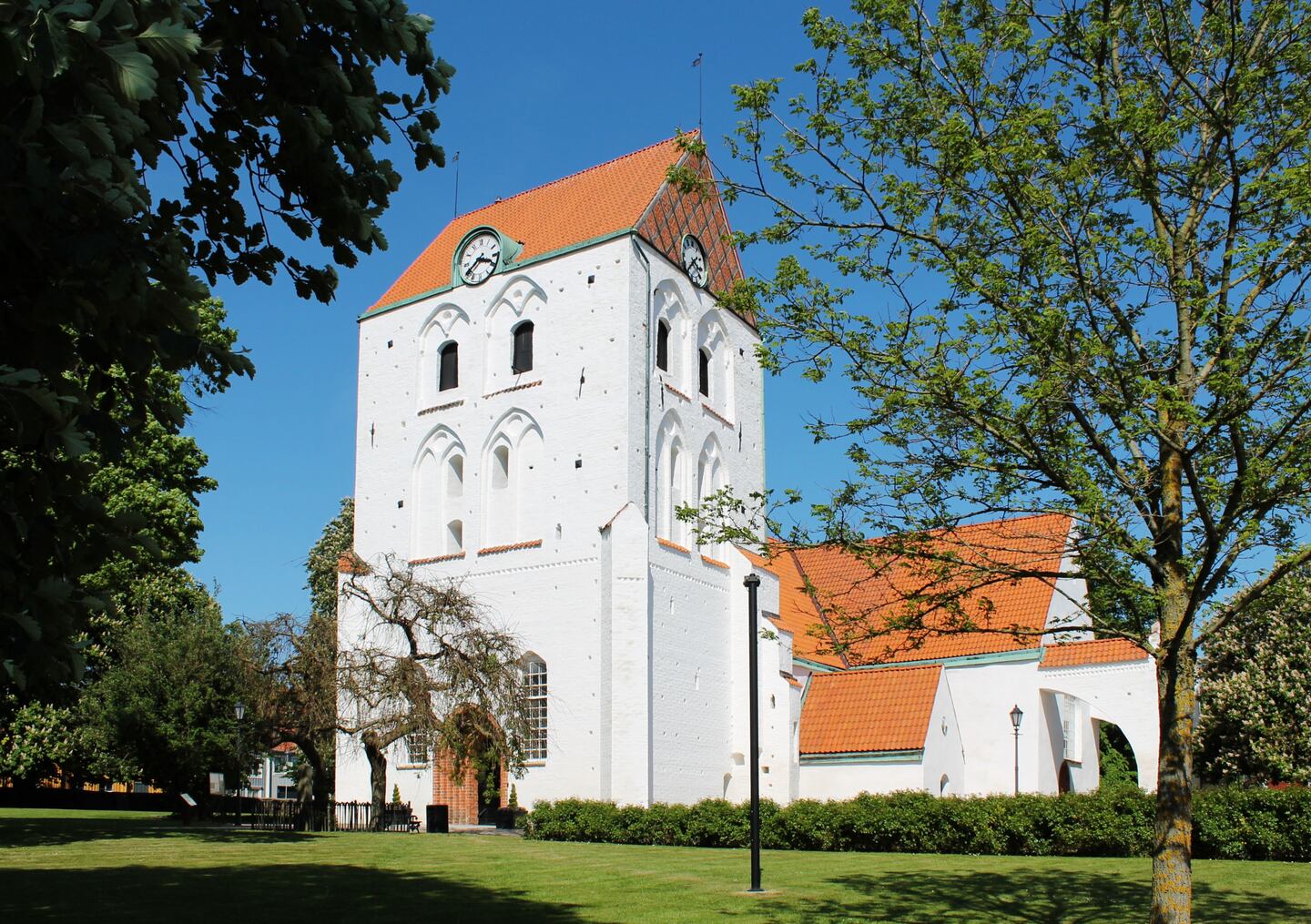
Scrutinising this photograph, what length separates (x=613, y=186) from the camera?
106ft

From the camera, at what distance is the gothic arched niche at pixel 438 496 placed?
31688mm

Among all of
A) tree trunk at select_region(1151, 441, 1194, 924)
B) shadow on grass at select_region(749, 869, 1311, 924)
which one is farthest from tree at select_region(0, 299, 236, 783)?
tree trunk at select_region(1151, 441, 1194, 924)

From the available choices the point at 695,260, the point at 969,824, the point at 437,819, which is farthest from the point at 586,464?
the point at 969,824

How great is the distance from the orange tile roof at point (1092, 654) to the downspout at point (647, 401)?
436 inches

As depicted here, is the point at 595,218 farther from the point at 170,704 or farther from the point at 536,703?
the point at 170,704

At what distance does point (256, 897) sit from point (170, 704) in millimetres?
13575

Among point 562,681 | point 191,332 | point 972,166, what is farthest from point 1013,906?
point 562,681

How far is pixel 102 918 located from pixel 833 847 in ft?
48.2

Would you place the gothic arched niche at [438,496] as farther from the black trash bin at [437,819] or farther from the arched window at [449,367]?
the black trash bin at [437,819]

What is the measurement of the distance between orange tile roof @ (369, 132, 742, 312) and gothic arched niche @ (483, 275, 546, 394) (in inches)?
33.6

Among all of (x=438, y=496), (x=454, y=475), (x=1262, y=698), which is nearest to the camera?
(x=1262, y=698)

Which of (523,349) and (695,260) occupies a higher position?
(695,260)

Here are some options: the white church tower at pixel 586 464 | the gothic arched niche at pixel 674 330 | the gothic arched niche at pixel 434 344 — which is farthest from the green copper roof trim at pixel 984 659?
the gothic arched niche at pixel 434 344

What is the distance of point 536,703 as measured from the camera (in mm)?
28453
